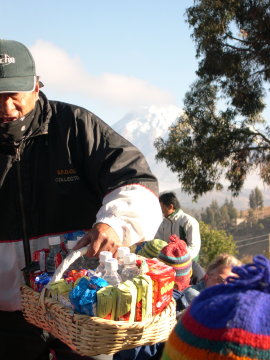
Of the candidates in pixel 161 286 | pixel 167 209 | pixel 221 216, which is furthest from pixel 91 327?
pixel 221 216

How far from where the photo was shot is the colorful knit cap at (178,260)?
4398 millimetres

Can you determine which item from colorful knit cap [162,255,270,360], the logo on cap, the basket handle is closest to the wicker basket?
the basket handle

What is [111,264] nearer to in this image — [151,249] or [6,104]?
[6,104]

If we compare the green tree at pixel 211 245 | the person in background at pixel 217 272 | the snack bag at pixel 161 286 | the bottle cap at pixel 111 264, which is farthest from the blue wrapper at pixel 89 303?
the green tree at pixel 211 245

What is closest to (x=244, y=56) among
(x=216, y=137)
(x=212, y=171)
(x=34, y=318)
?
(x=216, y=137)

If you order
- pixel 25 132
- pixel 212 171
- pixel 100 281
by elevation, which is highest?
pixel 25 132

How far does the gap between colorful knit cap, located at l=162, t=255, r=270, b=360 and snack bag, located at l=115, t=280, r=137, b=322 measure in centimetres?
57

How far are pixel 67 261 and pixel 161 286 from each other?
13.9 inches

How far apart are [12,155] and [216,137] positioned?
19219 mm

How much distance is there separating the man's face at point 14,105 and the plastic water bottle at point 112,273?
799 millimetres

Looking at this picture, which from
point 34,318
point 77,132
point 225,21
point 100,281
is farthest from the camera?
point 225,21

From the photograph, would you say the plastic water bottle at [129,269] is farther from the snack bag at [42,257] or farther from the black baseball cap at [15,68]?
the black baseball cap at [15,68]

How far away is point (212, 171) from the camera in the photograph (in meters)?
21.0

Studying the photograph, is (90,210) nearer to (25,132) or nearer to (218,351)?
(25,132)
